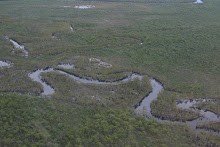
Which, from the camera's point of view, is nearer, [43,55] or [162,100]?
[162,100]

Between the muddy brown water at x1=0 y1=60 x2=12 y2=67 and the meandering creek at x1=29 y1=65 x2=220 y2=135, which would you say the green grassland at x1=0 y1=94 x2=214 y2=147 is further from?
the muddy brown water at x1=0 y1=60 x2=12 y2=67

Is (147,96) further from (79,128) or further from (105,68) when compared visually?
(79,128)

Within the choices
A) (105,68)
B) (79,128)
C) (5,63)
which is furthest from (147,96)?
(5,63)

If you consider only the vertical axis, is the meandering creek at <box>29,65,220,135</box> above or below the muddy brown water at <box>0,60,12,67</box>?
below

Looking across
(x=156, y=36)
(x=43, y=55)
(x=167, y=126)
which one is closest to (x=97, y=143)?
(x=167, y=126)

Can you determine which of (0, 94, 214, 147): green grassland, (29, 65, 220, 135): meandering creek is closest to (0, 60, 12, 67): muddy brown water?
(29, 65, 220, 135): meandering creek

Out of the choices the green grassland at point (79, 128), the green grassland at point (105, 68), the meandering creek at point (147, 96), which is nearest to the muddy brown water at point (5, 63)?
the green grassland at point (105, 68)

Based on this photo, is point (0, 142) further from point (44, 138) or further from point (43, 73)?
point (43, 73)

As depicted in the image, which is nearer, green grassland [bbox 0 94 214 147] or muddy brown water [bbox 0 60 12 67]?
green grassland [bbox 0 94 214 147]

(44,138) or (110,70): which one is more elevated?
(110,70)
